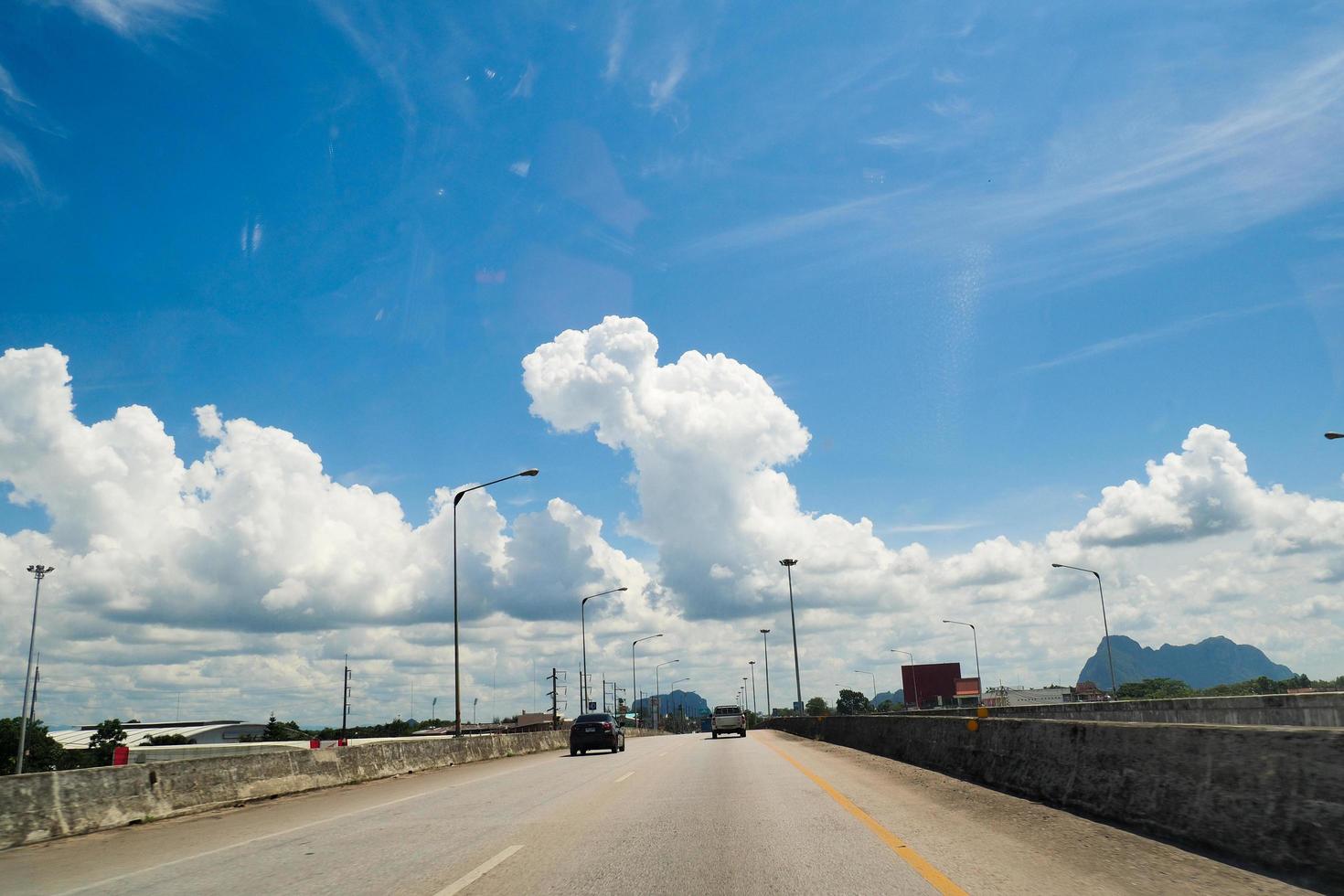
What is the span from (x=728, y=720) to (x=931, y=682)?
94414 mm

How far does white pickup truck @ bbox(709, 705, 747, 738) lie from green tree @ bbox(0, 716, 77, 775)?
213ft

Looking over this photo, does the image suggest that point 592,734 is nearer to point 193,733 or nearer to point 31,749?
point 31,749

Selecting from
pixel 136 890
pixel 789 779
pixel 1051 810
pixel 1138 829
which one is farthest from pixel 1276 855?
pixel 789 779

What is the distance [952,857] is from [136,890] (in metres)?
6.94

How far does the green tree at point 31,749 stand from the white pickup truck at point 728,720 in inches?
2561

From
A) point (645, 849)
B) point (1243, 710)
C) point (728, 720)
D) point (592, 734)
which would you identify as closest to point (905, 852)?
point (645, 849)

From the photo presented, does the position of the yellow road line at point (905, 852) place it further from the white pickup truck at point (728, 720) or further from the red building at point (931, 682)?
the red building at point (931, 682)

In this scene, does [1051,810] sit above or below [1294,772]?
below

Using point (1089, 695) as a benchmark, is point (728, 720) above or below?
above

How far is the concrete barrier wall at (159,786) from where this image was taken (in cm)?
1094

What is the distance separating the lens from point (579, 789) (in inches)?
622

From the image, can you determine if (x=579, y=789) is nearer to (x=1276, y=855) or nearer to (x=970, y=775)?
(x=970, y=775)

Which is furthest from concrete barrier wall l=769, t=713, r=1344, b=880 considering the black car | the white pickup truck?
the white pickup truck

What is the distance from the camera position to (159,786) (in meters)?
13.4
